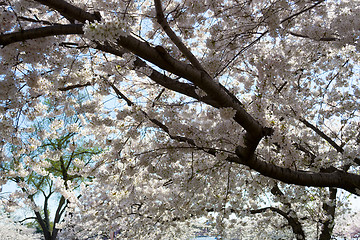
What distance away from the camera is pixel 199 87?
244cm

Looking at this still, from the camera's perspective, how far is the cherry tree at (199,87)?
8.29 feet

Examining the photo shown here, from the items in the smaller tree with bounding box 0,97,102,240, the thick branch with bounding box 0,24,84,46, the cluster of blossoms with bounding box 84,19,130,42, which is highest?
the smaller tree with bounding box 0,97,102,240

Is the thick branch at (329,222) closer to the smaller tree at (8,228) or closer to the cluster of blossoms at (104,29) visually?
the cluster of blossoms at (104,29)

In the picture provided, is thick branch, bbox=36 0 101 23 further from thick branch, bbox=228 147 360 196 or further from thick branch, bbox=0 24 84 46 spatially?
thick branch, bbox=228 147 360 196

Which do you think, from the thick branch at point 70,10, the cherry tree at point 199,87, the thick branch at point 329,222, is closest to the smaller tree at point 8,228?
the cherry tree at point 199,87

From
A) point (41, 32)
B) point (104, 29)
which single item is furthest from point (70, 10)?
point (104, 29)

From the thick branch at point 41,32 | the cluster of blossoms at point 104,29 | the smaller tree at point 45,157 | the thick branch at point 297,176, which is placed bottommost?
the cluster of blossoms at point 104,29

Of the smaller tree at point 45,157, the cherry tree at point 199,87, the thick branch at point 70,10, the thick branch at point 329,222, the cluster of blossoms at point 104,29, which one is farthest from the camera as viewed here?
the thick branch at point 329,222

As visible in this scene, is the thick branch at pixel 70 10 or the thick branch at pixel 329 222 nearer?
the thick branch at pixel 70 10

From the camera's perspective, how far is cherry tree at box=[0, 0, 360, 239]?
8.29ft

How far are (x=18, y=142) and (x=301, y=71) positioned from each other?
4923 mm

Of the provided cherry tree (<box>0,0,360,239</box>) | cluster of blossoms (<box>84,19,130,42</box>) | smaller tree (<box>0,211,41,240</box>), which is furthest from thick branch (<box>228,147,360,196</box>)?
smaller tree (<box>0,211,41,240</box>)

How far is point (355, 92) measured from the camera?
4.94 m

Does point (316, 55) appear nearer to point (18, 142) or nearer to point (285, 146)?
point (285, 146)
